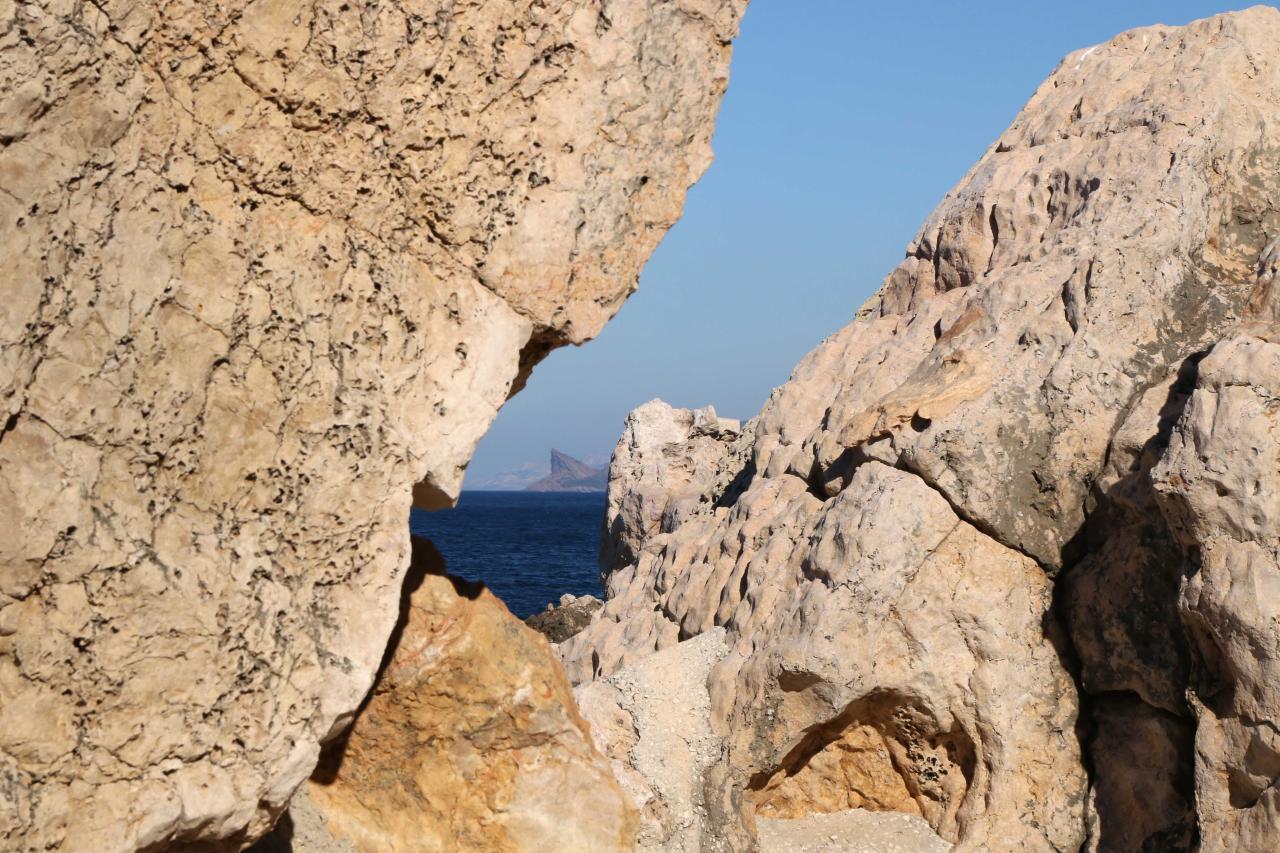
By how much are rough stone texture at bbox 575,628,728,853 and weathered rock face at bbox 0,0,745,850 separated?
3539mm

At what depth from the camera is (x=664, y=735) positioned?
392 inches

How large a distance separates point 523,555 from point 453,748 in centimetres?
5510

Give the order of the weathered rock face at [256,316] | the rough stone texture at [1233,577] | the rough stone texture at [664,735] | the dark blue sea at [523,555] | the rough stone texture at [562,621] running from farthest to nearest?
the dark blue sea at [523,555], the rough stone texture at [562,621], the rough stone texture at [664,735], the rough stone texture at [1233,577], the weathered rock face at [256,316]

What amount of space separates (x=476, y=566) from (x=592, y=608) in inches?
1320

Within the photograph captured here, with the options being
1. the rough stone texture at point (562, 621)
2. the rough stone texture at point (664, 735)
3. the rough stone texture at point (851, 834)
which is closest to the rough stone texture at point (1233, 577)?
the rough stone texture at point (851, 834)

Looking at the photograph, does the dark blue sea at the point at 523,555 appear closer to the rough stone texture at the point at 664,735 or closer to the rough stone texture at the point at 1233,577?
the rough stone texture at the point at 664,735

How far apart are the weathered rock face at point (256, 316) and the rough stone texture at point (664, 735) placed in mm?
3539

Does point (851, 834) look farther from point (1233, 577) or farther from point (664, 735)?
point (1233, 577)

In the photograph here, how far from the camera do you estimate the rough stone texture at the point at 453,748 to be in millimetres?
7582

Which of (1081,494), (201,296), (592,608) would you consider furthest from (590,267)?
(592,608)

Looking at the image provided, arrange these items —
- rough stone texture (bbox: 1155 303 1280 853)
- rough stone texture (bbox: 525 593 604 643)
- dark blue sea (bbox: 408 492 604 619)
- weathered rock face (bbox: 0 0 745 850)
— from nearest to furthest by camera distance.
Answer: weathered rock face (bbox: 0 0 745 850) < rough stone texture (bbox: 1155 303 1280 853) < rough stone texture (bbox: 525 593 604 643) < dark blue sea (bbox: 408 492 604 619)

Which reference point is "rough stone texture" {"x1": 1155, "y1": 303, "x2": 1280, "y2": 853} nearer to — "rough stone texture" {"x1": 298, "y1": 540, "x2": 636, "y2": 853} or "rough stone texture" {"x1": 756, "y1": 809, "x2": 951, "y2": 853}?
"rough stone texture" {"x1": 756, "y1": 809, "x2": 951, "y2": 853}

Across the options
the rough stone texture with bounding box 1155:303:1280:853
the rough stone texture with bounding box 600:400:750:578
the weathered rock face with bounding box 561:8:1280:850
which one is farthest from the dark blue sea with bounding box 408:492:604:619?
the rough stone texture with bounding box 1155:303:1280:853

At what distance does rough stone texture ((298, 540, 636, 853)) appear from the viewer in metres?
7.58
